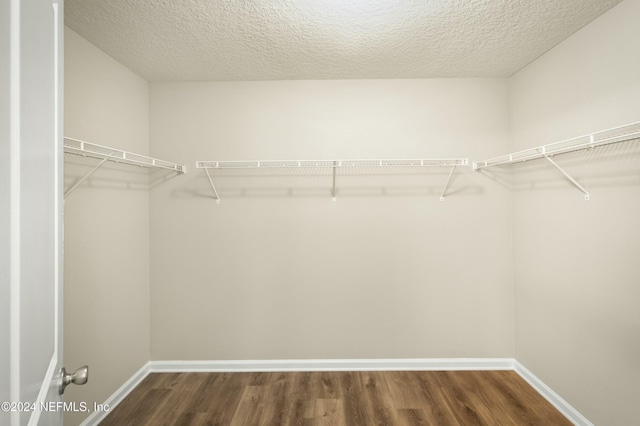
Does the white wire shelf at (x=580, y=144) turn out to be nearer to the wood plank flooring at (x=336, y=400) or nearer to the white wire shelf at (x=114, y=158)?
the wood plank flooring at (x=336, y=400)

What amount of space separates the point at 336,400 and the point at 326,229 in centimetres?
127

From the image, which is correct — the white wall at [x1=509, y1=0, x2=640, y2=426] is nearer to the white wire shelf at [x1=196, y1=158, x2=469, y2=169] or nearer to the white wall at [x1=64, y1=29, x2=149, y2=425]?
the white wire shelf at [x1=196, y1=158, x2=469, y2=169]

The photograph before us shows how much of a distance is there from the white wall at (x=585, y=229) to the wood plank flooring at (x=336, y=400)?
36 cm

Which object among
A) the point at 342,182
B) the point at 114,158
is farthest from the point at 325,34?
the point at 114,158

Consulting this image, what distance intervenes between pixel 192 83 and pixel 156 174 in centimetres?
84

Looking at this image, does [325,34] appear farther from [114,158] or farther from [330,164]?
[114,158]

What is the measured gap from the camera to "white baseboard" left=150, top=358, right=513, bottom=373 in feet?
8.30

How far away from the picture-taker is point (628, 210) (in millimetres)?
1616

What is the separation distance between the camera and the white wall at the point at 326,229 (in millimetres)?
2564

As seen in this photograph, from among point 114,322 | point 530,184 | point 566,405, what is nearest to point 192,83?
point 114,322

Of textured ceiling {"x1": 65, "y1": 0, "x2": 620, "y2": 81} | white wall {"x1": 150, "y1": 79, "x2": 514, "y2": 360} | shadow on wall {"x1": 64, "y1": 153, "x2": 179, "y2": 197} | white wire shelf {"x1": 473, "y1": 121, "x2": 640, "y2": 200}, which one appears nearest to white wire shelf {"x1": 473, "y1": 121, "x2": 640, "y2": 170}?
white wire shelf {"x1": 473, "y1": 121, "x2": 640, "y2": 200}

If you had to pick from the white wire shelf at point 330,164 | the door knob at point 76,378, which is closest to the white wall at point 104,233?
the white wire shelf at point 330,164

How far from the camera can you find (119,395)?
217 centimetres

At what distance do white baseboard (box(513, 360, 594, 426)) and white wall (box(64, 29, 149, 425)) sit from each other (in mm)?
3067
